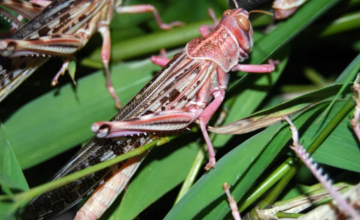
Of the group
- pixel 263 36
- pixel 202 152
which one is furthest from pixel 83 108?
pixel 263 36

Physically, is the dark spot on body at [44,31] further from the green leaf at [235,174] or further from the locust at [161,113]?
the green leaf at [235,174]

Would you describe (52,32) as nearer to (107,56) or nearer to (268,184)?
(107,56)

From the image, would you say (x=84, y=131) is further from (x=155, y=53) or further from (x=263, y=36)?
(x=263, y=36)

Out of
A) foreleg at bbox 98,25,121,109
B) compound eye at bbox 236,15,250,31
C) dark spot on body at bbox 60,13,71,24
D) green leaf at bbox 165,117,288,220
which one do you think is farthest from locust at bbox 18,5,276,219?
dark spot on body at bbox 60,13,71,24

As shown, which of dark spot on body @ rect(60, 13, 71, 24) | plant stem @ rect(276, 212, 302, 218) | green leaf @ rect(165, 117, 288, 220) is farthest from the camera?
dark spot on body @ rect(60, 13, 71, 24)

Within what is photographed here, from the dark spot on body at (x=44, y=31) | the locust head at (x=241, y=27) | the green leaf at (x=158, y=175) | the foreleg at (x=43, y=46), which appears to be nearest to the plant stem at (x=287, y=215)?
the green leaf at (x=158, y=175)

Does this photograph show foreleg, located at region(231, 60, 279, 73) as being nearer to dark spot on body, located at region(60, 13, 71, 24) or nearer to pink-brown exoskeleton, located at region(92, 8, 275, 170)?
pink-brown exoskeleton, located at region(92, 8, 275, 170)

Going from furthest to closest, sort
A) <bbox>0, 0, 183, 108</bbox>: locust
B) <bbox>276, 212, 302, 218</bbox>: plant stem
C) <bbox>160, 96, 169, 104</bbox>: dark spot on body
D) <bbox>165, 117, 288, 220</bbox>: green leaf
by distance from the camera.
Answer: <bbox>0, 0, 183, 108</bbox>: locust
<bbox>160, 96, 169, 104</bbox>: dark spot on body
<bbox>276, 212, 302, 218</bbox>: plant stem
<bbox>165, 117, 288, 220</bbox>: green leaf
